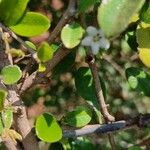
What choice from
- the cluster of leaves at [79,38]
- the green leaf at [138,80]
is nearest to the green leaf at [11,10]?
the cluster of leaves at [79,38]

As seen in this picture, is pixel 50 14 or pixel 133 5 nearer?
pixel 133 5

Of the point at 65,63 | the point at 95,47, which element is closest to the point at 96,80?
the point at 95,47

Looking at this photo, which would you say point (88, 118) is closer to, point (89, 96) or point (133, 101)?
point (89, 96)

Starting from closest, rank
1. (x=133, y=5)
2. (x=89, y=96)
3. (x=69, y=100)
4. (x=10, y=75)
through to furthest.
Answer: (x=133, y=5), (x=10, y=75), (x=89, y=96), (x=69, y=100)

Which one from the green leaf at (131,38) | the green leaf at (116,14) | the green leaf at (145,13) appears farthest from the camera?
the green leaf at (131,38)

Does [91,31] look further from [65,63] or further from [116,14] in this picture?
[65,63]

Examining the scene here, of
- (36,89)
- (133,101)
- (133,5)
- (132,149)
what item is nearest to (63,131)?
(132,149)

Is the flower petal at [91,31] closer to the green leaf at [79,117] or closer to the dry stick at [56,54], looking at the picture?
the dry stick at [56,54]

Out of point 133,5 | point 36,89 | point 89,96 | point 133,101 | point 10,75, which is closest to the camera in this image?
point 133,5
